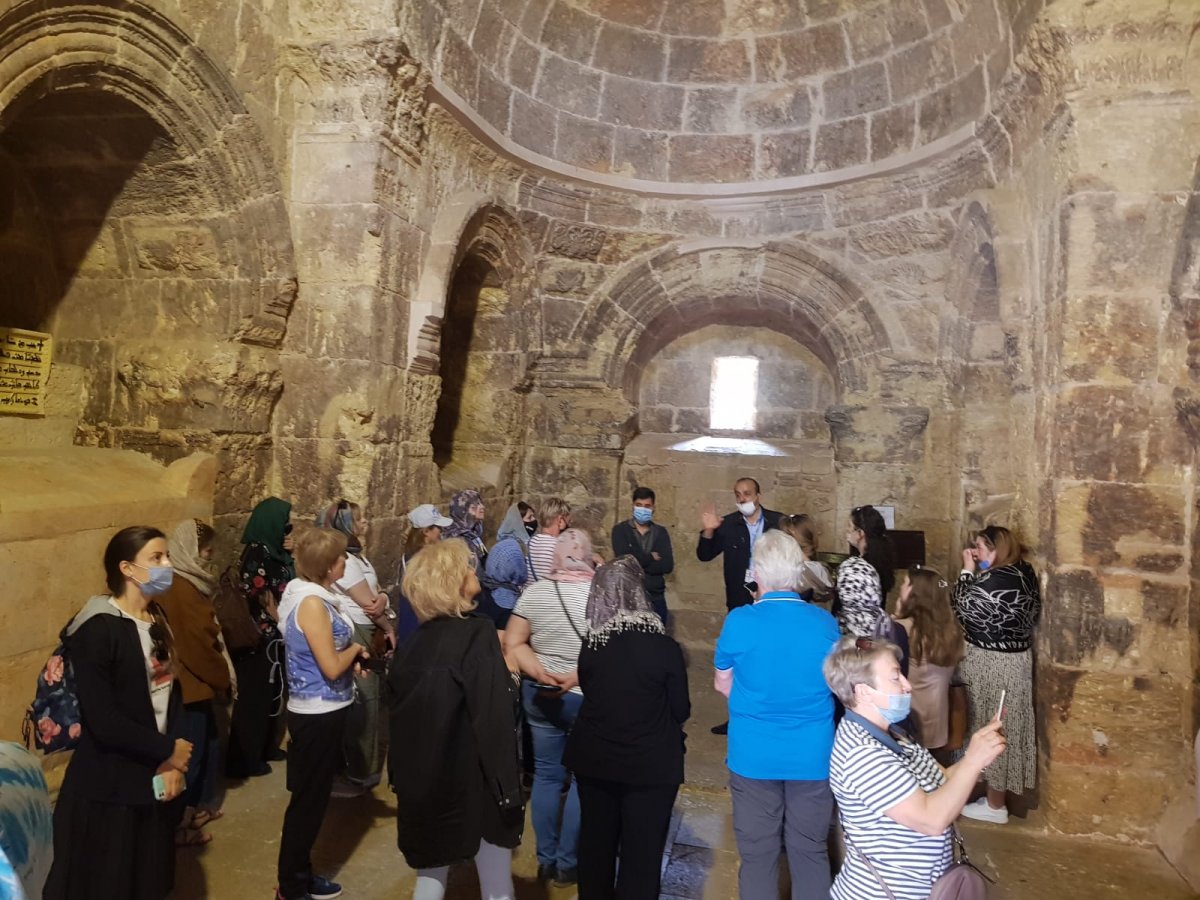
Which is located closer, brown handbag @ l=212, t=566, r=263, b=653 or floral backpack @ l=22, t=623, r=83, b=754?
floral backpack @ l=22, t=623, r=83, b=754

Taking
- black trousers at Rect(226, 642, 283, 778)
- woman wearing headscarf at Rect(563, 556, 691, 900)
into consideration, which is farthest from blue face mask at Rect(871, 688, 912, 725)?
black trousers at Rect(226, 642, 283, 778)

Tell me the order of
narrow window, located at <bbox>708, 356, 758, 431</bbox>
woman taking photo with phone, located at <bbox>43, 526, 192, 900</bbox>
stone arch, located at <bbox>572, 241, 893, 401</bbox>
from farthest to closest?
1. narrow window, located at <bbox>708, 356, 758, 431</bbox>
2. stone arch, located at <bbox>572, 241, 893, 401</bbox>
3. woman taking photo with phone, located at <bbox>43, 526, 192, 900</bbox>

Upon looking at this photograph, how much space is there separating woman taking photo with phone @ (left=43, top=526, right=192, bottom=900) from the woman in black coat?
0.68 metres

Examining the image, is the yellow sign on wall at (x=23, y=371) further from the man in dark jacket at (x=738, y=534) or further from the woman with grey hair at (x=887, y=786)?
the woman with grey hair at (x=887, y=786)

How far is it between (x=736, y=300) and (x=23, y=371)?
5405 mm

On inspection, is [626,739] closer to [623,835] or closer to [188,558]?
[623,835]

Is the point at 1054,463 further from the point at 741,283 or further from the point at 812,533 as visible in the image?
the point at 741,283

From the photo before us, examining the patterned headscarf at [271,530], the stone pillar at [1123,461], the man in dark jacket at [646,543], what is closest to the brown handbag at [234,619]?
the patterned headscarf at [271,530]

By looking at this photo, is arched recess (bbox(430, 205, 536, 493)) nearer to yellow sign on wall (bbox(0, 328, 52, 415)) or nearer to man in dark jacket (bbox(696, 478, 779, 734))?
man in dark jacket (bbox(696, 478, 779, 734))

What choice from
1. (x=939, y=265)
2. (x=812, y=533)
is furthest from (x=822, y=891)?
(x=939, y=265)

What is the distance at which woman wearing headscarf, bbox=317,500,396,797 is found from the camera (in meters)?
3.37

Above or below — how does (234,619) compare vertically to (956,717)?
above

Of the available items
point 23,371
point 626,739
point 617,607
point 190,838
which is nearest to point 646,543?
A: point 617,607

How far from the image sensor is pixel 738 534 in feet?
16.9
